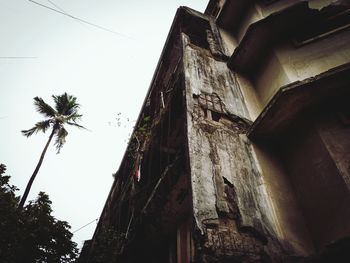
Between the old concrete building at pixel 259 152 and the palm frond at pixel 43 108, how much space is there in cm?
1201

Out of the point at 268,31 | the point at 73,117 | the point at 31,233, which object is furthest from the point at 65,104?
the point at 268,31

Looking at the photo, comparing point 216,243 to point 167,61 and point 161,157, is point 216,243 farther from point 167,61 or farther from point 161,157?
point 167,61

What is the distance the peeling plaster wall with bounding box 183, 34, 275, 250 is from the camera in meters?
3.32

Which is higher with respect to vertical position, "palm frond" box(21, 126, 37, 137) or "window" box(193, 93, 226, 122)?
"palm frond" box(21, 126, 37, 137)

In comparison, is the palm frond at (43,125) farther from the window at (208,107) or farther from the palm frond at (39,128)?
the window at (208,107)

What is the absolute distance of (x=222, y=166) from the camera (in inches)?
154

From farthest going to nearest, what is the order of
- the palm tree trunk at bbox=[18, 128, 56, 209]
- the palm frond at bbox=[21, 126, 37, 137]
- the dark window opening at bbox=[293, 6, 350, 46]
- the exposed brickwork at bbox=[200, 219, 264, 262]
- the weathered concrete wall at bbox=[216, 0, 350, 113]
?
the palm frond at bbox=[21, 126, 37, 137], the palm tree trunk at bbox=[18, 128, 56, 209], the dark window opening at bbox=[293, 6, 350, 46], the weathered concrete wall at bbox=[216, 0, 350, 113], the exposed brickwork at bbox=[200, 219, 264, 262]

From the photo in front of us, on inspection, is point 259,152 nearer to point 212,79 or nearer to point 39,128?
point 212,79

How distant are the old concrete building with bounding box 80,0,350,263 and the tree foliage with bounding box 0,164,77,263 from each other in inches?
66.7

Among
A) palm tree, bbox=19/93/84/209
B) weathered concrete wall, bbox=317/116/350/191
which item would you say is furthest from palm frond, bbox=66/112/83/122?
weathered concrete wall, bbox=317/116/350/191

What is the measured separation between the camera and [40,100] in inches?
629

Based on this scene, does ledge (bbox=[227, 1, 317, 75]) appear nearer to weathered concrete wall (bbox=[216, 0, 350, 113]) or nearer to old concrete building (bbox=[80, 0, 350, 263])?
old concrete building (bbox=[80, 0, 350, 263])

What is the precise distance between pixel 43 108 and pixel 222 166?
15.9 meters

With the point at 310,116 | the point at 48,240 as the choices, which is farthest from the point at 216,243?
the point at 48,240
